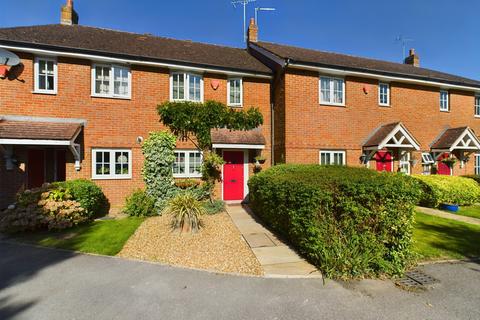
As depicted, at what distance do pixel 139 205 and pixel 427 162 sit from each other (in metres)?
14.6

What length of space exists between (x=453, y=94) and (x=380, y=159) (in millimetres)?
6620

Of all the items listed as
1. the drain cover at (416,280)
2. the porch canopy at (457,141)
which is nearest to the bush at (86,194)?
the drain cover at (416,280)

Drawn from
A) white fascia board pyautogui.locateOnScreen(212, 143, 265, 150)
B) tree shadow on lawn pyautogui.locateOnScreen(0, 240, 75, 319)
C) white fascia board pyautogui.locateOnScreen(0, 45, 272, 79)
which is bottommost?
tree shadow on lawn pyautogui.locateOnScreen(0, 240, 75, 319)

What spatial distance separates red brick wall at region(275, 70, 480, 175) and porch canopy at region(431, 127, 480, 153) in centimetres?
38

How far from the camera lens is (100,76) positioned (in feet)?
34.8

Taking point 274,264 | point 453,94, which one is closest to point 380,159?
point 453,94

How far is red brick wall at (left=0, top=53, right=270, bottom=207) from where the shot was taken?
975 cm

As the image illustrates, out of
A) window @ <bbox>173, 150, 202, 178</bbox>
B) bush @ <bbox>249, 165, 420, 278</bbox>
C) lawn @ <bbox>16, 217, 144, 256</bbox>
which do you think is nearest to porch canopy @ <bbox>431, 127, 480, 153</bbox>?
bush @ <bbox>249, 165, 420, 278</bbox>

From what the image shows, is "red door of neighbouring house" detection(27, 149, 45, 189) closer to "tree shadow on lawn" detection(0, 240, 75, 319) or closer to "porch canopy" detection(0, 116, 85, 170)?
"porch canopy" detection(0, 116, 85, 170)

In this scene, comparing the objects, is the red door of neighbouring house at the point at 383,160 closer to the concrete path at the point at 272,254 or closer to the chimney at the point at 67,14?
the concrete path at the point at 272,254

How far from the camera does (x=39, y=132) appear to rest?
9164 millimetres

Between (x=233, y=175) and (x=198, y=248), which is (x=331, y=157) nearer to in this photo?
(x=233, y=175)

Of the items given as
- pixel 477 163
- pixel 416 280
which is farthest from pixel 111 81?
pixel 477 163

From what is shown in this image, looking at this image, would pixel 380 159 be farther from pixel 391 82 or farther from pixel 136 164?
pixel 136 164
